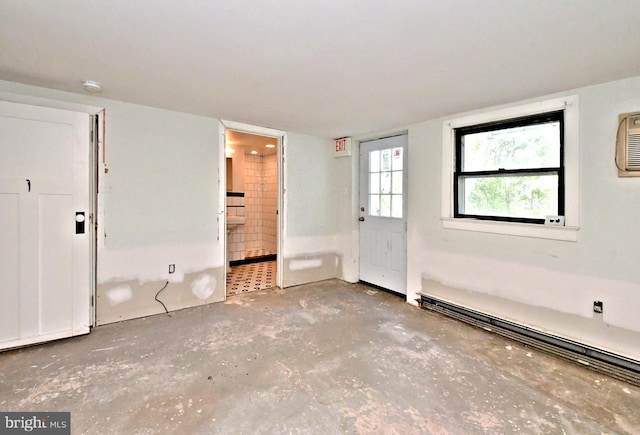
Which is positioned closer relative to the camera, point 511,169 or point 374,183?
point 511,169

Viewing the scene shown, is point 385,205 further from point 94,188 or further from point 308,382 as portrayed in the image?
point 94,188

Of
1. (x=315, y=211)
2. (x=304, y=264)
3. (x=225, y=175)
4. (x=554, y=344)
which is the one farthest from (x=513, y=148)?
(x=225, y=175)

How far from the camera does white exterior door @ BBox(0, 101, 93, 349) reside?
248cm

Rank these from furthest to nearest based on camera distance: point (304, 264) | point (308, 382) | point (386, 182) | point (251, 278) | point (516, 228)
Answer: point (251, 278) → point (304, 264) → point (386, 182) → point (516, 228) → point (308, 382)

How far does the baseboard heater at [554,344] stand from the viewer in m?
2.22

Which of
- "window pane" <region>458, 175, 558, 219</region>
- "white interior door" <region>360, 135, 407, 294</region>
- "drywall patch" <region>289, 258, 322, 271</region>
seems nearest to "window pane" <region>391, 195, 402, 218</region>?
"white interior door" <region>360, 135, 407, 294</region>

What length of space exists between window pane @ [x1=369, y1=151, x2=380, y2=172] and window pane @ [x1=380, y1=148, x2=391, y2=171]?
0.06 meters

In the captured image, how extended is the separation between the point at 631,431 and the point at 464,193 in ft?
7.31

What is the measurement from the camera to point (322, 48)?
74.5 inches

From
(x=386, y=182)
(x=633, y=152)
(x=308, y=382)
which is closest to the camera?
(x=308, y=382)

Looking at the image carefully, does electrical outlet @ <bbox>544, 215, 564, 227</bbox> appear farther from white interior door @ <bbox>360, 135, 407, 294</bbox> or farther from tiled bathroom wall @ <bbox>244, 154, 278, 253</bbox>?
tiled bathroom wall @ <bbox>244, 154, 278, 253</bbox>

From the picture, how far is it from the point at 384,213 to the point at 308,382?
2622mm

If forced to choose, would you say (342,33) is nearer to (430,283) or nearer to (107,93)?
(107,93)

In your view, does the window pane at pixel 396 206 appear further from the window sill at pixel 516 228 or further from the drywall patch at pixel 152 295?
the drywall patch at pixel 152 295
